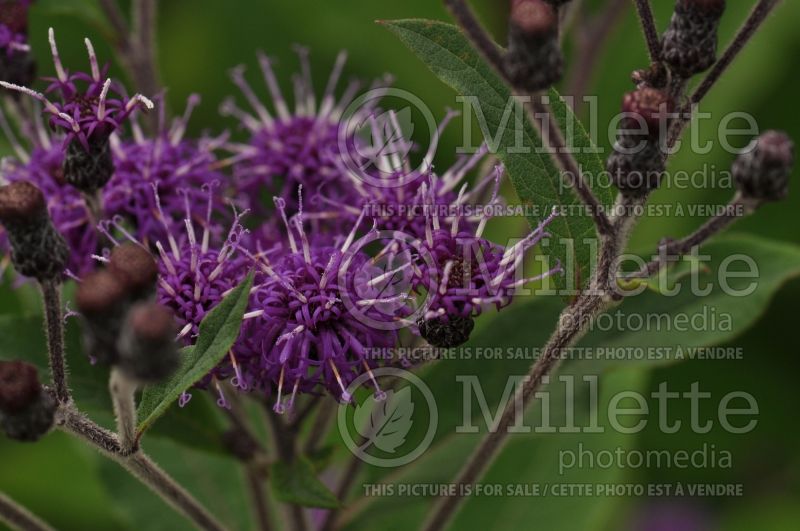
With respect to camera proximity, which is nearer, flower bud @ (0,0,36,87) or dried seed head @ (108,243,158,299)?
dried seed head @ (108,243,158,299)

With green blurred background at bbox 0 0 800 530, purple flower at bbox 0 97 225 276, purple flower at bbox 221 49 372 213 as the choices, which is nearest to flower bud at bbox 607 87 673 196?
purple flower at bbox 221 49 372 213

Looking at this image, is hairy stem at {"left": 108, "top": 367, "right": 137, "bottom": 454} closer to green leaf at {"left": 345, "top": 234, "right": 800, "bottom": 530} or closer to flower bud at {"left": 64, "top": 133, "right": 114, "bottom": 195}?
flower bud at {"left": 64, "top": 133, "right": 114, "bottom": 195}

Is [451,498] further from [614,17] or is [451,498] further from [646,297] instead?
[614,17]

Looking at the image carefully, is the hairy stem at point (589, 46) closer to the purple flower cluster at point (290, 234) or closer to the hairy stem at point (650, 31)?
the purple flower cluster at point (290, 234)

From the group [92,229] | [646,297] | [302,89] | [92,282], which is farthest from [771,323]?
[92,282]

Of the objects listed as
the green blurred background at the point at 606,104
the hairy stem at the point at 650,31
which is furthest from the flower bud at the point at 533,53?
the green blurred background at the point at 606,104
